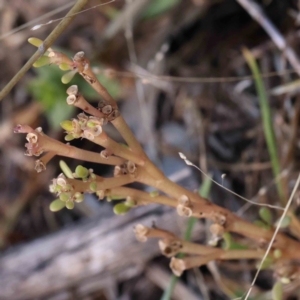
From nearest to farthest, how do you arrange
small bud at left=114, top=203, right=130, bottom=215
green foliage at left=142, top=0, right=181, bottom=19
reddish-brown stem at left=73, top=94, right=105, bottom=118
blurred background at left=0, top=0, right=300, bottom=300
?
reddish-brown stem at left=73, top=94, right=105, bottom=118 < small bud at left=114, top=203, right=130, bottom=215 < blurred background at left=0, top=0, right=300, bottom=300 < green foliage at left=142, top=0, right=181, bottom=19

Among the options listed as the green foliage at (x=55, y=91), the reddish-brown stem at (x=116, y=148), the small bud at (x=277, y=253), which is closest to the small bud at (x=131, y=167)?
the reddish-brown stem at (x=116, y=148)

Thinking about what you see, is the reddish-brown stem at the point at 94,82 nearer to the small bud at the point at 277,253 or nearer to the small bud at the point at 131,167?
the small bud at the point at 131,167

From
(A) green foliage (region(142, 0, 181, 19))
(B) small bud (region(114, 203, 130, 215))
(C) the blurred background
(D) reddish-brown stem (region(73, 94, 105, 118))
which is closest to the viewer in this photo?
(D) reddish-brown stem (region(73, 94, 105, 118))

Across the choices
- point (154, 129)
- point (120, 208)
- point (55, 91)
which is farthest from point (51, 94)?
point (120, 208)

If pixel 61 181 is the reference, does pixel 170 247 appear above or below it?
below

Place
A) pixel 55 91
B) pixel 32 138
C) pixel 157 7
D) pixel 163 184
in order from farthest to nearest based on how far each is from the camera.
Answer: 1. pixel 55 91
2. pixel 157 7
3. pixel 163 184
4. pixel 32 138

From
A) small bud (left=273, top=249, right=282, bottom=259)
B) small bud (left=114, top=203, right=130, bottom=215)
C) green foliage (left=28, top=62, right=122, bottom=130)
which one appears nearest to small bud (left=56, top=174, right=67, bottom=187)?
small bud (left=114, top=203, right=130, bottom=215)

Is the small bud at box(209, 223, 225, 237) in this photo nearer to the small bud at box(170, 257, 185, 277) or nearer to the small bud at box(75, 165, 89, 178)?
the small bud at box(170, 257, 185, 277)

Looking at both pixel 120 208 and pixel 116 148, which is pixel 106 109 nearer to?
pixel 116 148
